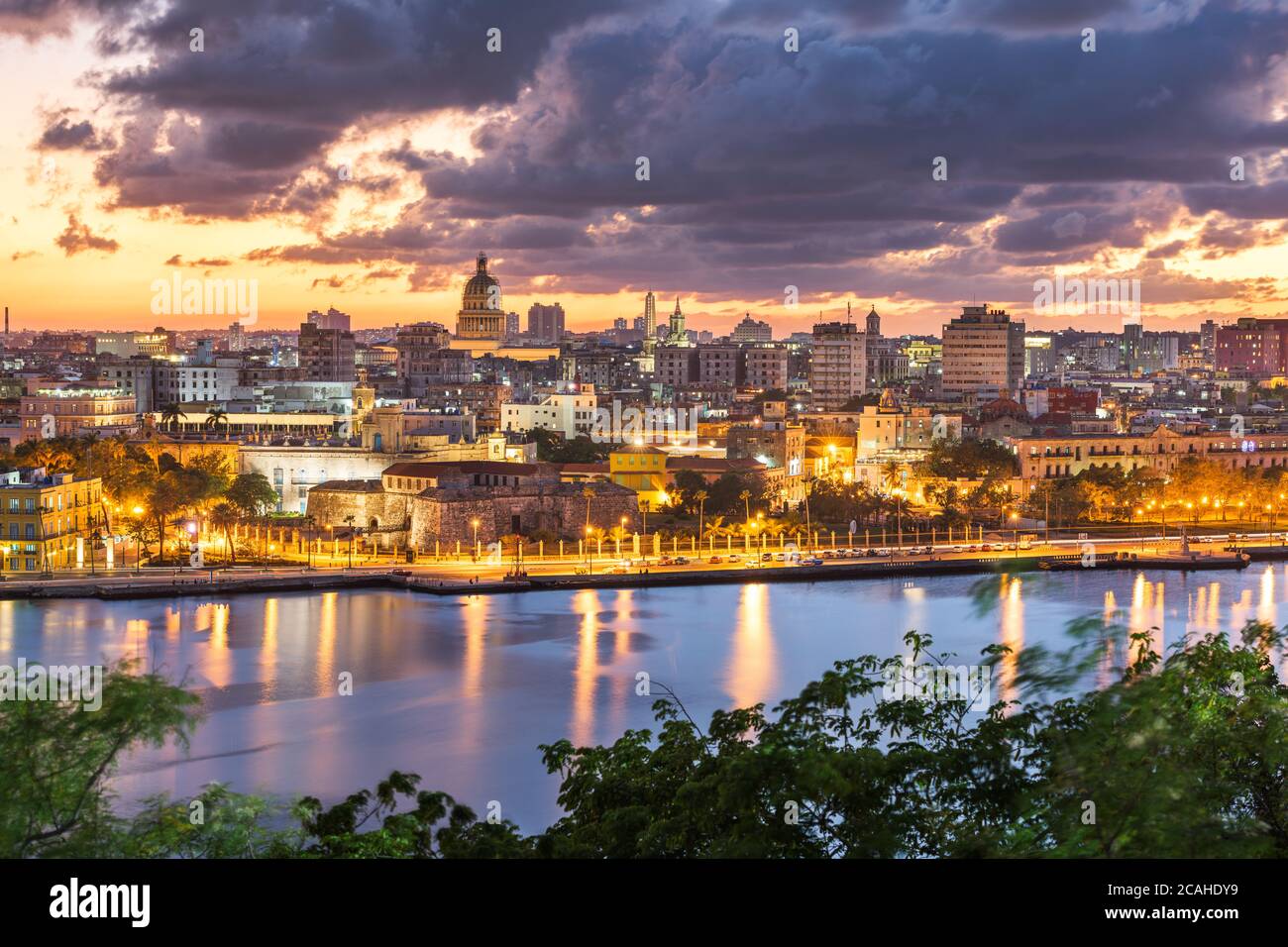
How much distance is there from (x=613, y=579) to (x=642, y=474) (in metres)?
4.45

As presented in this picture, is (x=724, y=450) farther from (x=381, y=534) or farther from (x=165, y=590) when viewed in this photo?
(x=165, y=590)

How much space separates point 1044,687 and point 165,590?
13635 mm

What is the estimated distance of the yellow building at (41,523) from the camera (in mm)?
17594

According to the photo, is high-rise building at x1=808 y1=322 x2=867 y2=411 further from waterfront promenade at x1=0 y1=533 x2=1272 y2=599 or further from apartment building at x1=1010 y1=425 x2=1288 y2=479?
waterfront promenade at x1=0 y1=533 x2=1272 y2=599

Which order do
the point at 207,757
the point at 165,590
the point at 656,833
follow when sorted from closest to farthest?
the point at 656,833, the point at 207,757, the point at 165,590

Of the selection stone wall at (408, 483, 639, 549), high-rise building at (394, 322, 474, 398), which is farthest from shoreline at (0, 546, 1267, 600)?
high-rise building at (394, 322, 474, 398)

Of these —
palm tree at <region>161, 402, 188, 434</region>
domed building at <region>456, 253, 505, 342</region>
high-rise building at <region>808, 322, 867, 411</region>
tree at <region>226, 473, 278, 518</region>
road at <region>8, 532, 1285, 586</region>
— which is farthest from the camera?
domed building at <region>456, 253, 505, 342</region>

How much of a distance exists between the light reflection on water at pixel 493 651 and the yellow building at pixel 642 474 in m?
4.45

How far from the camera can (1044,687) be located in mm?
4164

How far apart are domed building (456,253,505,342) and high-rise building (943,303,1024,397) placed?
1372 centimetres

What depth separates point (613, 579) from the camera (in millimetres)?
18047

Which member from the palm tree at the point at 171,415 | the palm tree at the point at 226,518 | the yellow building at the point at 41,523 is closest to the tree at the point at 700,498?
the palm tree at the point at 226,518

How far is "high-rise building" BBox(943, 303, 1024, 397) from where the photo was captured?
4538 centimetres
